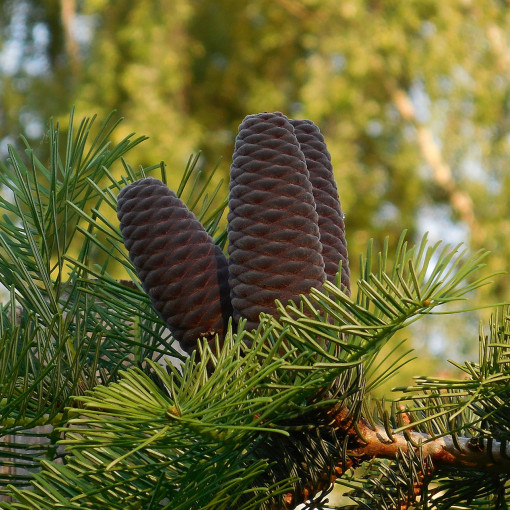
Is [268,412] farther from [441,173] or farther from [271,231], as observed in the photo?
[441,173]

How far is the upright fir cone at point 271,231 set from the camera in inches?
11.1

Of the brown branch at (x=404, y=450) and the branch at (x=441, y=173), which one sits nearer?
the brown branch at (x=404, y=450)

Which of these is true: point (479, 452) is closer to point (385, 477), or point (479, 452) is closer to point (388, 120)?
point (385, 477)

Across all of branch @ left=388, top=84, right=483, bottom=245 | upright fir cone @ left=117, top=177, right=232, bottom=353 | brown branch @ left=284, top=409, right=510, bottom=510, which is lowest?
brown branch @ left=284, top=409, right=510, bottom=510

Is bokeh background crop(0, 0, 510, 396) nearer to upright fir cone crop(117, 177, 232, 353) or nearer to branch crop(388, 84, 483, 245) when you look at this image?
branch crop(388, 84, 483, 245)

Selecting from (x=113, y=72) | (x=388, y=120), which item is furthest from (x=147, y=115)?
(x=388, y=120)

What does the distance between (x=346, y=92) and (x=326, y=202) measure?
361 cm

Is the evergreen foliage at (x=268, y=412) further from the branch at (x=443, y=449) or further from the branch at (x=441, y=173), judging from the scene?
the branch at (x=441, y=173)

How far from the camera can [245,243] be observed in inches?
11.3

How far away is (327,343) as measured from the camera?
286 millimetres

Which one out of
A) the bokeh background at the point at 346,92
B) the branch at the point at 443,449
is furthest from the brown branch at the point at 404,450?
the bokeh background at the point at 346,92

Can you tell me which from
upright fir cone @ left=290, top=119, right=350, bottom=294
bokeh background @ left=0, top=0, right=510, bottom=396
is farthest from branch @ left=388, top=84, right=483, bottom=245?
upright fir cone @ left=290, top=119, right=350, bottom=294

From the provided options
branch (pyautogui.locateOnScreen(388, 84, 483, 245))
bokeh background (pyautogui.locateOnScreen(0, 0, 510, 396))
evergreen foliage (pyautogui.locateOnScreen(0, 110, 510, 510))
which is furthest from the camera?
branch (pyautogui.locateOnScreen(388, 84, 483, 245))

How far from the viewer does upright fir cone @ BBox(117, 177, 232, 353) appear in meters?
0.30
